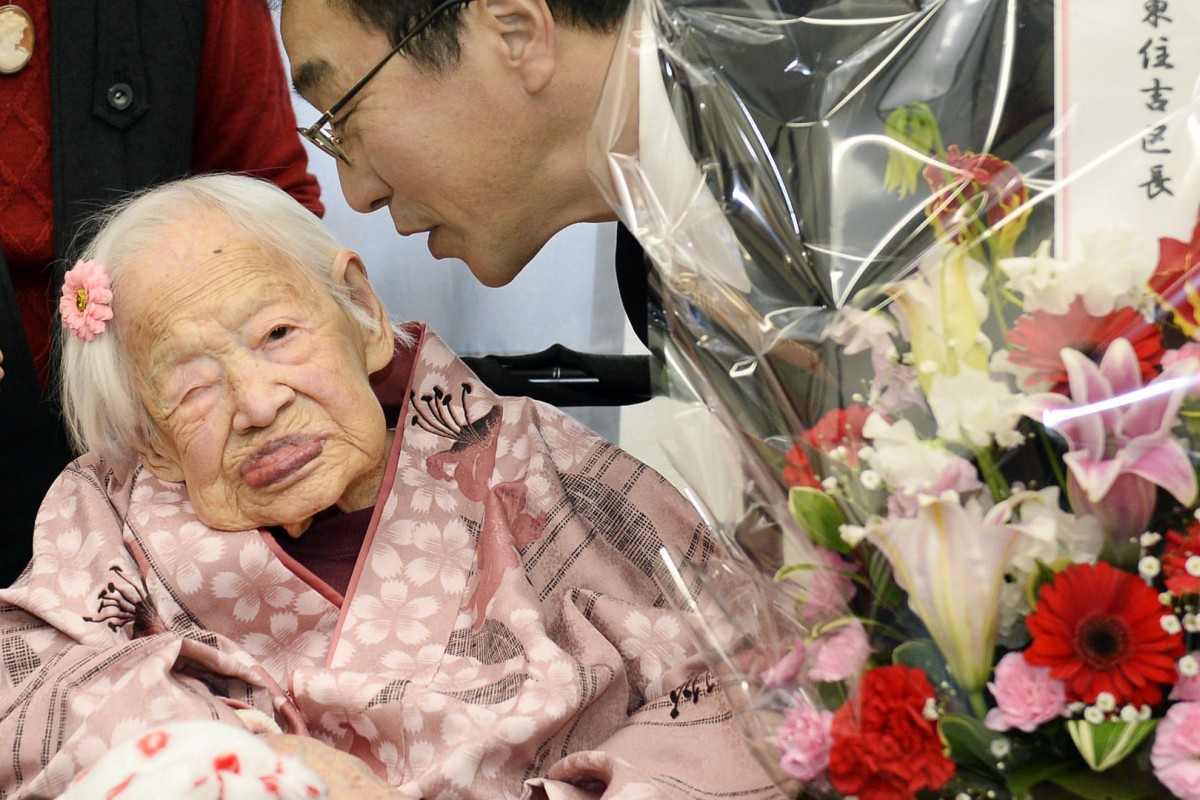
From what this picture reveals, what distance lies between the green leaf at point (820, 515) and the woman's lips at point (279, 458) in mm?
772

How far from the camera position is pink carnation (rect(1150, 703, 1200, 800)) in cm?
83

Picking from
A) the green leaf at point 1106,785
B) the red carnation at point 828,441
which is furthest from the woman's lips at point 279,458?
the green leaf at point 1106,785

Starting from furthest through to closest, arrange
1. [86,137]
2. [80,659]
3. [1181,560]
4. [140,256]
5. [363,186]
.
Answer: [86,137] < [363,186] < [140,256] < [80,659] < [1181,560]

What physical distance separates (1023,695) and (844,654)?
0.13 meters

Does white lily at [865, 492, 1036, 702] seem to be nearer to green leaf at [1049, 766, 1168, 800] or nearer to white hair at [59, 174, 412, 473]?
green leaf at [1049, 766, 1168, 800]

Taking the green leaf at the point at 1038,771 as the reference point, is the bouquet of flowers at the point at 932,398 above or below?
above

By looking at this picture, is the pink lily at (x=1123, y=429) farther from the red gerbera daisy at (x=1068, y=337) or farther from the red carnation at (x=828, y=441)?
the red carnation at (x=828, y=441)

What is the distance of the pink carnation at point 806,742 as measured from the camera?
37.7 inches

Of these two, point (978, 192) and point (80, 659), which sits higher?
point (978, 192)

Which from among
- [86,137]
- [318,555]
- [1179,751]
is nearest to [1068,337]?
[1179,751]

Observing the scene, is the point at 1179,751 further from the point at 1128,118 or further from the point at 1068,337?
the point at 1128,118

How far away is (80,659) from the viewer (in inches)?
57.9

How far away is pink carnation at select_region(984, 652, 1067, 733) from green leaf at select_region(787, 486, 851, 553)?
0.47 ft

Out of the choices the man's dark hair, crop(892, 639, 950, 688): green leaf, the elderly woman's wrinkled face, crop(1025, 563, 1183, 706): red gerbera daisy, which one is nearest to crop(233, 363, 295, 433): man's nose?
the elderly woman's wrinkled face
